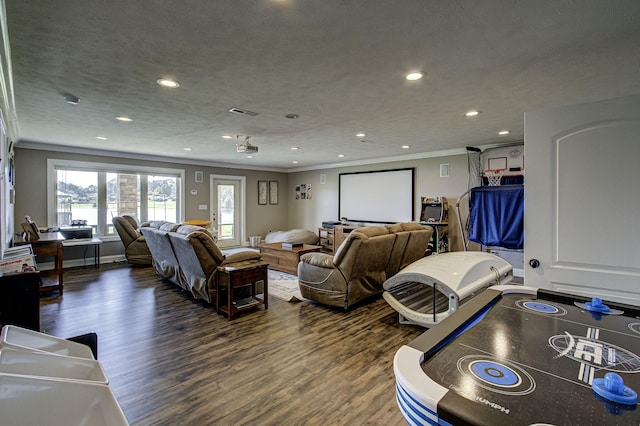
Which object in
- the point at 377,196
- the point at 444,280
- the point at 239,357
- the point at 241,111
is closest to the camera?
the point at 239,357

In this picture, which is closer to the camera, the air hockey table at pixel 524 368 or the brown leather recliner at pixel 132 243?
the air hockey table at pixel 524 368

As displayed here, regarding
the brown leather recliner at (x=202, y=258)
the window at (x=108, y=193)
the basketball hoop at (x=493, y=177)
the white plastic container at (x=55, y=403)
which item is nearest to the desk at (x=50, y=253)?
the window at (x=108, y=193)

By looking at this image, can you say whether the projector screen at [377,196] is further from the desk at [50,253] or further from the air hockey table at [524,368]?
the desk at [50,253]

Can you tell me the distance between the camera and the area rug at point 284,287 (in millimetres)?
4357

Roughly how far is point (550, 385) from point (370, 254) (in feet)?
9.17

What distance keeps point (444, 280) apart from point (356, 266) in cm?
108

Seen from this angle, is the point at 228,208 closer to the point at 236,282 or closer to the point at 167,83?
the point at 236,282

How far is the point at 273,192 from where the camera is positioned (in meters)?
9.96

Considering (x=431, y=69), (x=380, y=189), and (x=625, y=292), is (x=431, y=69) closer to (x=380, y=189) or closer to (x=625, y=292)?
(x=625, y=292)

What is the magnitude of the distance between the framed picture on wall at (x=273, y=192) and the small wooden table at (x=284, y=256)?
3914 mm

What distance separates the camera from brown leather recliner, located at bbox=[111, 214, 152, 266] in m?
6.17

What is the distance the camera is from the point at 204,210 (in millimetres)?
8398

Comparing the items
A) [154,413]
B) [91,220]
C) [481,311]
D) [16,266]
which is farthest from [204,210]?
[481,311]

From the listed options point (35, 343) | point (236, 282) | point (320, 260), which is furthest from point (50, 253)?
point (35, 343)
